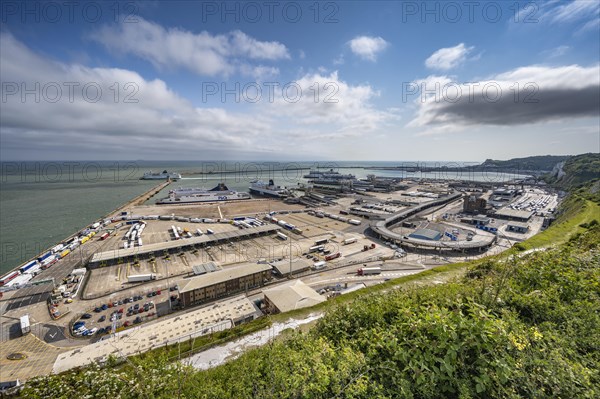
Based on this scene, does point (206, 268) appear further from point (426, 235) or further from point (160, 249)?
point (426, 235)

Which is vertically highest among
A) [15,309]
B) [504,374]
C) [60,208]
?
[504,374]

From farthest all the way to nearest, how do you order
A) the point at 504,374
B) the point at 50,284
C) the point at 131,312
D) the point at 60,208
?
1. the point at 60,208
2. the point at 50,284
3. the point at 131,312
4. the point at 504,374

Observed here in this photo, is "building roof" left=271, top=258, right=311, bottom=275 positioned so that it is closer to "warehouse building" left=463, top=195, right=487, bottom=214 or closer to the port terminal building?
the port terminal building

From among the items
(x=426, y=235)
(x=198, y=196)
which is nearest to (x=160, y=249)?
(x=426, y=235)

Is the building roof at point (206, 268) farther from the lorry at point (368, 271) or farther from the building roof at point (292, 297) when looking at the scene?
the lorry at point (368, 271)

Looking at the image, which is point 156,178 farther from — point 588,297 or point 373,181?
point 588,297

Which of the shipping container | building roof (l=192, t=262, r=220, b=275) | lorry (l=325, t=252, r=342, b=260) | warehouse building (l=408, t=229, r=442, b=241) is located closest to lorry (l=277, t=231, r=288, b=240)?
lorry (l=325, t=252, r=342, b=260)

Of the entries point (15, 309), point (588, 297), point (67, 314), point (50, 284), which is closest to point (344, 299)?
point (588, 297)
